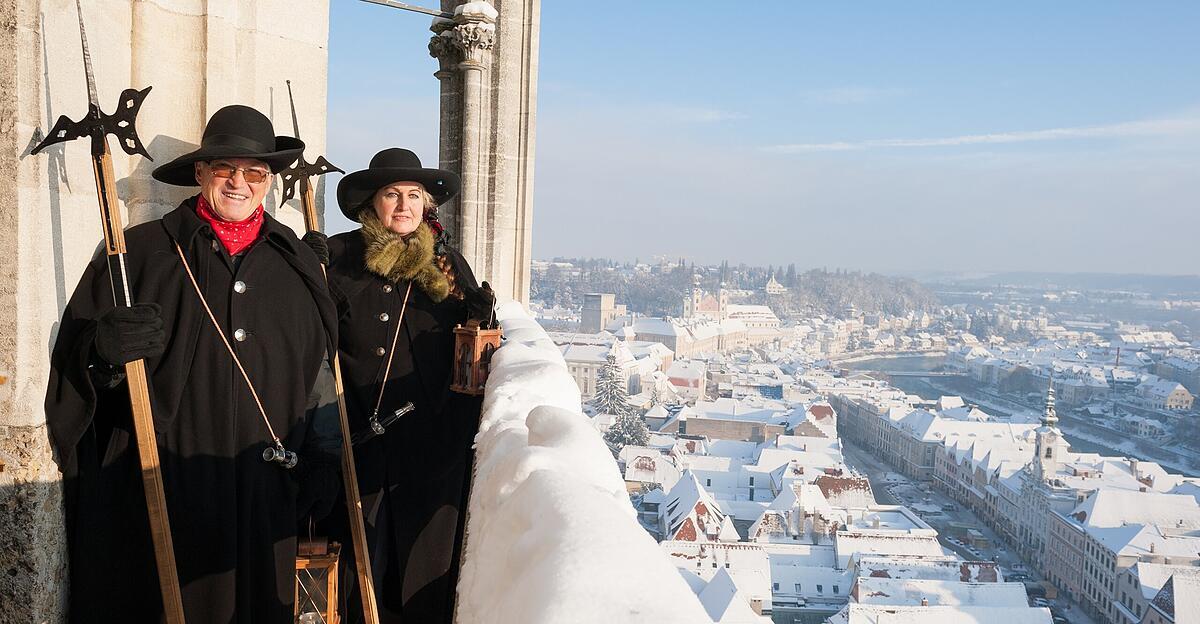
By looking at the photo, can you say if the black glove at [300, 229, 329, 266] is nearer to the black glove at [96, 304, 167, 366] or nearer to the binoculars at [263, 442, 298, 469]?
the binoculars at [263, 442, 298, 469]

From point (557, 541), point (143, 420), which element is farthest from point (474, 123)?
point (557, 541)

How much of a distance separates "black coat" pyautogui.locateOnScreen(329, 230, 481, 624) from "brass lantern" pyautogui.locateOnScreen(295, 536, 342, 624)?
0.92ft

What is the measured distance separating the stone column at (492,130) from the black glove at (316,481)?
3.31m

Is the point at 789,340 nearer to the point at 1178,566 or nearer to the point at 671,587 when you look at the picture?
the point at 1178,566

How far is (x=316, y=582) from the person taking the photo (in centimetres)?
238

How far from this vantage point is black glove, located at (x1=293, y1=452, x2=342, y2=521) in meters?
2.29

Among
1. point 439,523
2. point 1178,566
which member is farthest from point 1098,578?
point 439,523

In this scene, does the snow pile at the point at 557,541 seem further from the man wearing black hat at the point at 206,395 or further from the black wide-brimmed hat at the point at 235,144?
the black wide-brimmed hat at the point at 235,144

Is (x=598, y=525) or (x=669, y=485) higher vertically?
(x=598, y=525)

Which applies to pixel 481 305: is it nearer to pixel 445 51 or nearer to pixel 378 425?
pixel 378 425

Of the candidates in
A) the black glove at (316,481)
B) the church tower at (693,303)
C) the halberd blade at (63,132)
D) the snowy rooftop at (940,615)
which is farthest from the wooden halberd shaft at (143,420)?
the church tower at (693,303)

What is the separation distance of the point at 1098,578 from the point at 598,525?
43.3 meters

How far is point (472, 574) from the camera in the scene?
1.37 meters

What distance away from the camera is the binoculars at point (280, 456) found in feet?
6.94
